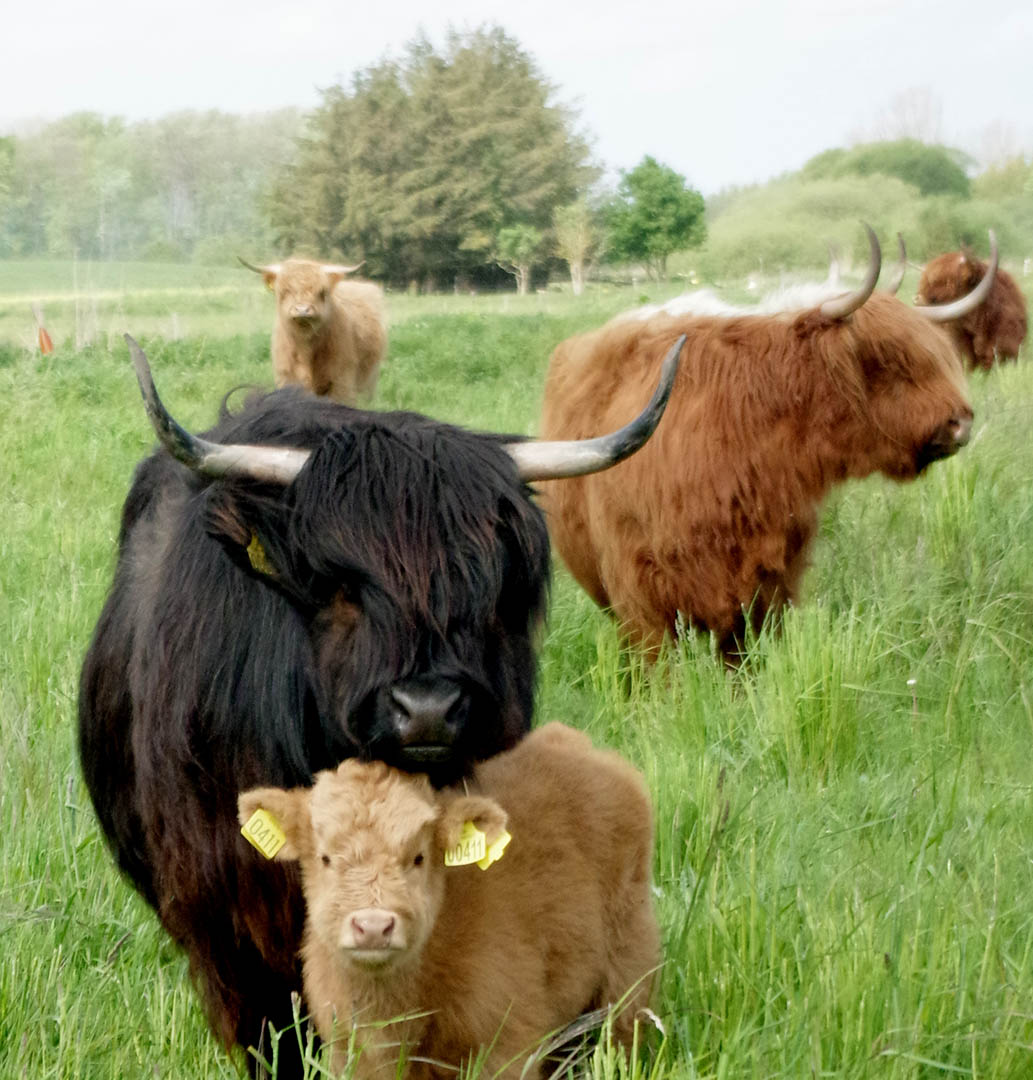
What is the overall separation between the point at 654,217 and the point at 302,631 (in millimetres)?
34948

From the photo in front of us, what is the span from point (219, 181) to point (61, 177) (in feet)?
20.8

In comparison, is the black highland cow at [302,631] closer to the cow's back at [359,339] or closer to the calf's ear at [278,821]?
the calf's ear at [278,821]

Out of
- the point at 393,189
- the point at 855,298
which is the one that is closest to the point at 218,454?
the point at 855,298

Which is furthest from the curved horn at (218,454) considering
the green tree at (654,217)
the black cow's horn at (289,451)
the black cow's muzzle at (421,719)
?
the green tree at (654,217)

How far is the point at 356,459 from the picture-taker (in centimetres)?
292

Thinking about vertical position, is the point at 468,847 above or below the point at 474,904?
above

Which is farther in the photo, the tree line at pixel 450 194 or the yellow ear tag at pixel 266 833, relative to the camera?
the tree line at pixel 450 194

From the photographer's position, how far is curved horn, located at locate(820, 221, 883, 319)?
5660 millimetres

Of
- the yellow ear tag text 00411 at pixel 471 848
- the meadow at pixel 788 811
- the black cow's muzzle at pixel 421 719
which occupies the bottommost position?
the meadow at pixel 788 811

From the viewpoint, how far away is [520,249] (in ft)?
86.7

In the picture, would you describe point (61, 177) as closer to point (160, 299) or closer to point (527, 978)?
point (160, 299)

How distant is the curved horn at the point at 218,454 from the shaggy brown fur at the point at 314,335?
11719mm

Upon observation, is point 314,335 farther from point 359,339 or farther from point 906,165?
point 906,165

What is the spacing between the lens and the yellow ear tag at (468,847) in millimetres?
2326
